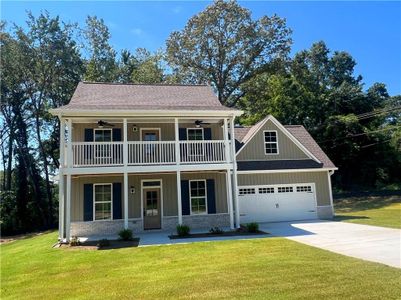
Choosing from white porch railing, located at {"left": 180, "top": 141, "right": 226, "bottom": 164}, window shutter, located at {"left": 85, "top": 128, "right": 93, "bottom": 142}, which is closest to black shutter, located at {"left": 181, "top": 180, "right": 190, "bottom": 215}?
white porch railing, located at {"left": 180, "top": 141, "right": 226, "bottom": 164}

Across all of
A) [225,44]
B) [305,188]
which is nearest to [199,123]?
[305,188]

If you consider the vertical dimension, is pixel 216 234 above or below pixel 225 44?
below

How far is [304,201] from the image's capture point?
18516 millimetres

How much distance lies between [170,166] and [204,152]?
5.67 feet

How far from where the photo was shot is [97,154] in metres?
14.8

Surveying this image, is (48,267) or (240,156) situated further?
(240,156)

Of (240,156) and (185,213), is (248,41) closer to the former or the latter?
(240,156)

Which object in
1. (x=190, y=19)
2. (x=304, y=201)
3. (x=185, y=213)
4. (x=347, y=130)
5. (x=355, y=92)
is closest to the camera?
(x=185, y=213)

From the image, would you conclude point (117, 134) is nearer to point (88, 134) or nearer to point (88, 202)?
point (88, 134)

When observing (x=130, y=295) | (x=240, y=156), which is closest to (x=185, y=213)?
(x=240, y=156)

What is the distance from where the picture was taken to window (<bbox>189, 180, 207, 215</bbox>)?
1612cm

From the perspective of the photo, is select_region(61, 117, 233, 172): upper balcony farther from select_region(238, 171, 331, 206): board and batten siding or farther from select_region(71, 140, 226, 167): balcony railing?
select_region(238, 171, 331, 206): board and batten siding

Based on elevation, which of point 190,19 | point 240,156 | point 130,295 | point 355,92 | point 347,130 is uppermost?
point 190,19

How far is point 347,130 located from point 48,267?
2952cm
